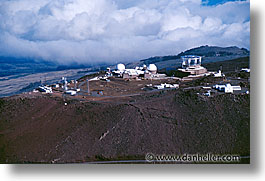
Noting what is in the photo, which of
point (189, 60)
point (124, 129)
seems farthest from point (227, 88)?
point (189, 60)

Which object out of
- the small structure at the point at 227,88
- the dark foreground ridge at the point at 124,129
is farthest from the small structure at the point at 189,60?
the dark foreground ridge at the point at 124,129

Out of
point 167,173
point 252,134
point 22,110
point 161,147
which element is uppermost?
point 22,110

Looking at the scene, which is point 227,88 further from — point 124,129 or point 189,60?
point 189,60

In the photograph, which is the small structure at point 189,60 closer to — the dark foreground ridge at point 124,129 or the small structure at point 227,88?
the small structure at point 227,88

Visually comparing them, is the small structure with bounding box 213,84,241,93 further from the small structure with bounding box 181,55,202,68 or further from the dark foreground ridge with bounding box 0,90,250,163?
the small structure with bounding box 181,55,202,68

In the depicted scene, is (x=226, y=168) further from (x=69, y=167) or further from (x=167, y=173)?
(x=69, y=167)

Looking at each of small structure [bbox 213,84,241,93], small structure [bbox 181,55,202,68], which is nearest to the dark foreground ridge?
small structure [bbox 213,84,241,93]

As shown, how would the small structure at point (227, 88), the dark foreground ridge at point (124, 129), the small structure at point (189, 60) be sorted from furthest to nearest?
the small structure at point (189, 60)
the small structure at point (227, 88)
the dark foreground ridge at point (124, 129)

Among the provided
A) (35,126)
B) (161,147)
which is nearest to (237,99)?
(161,147)
